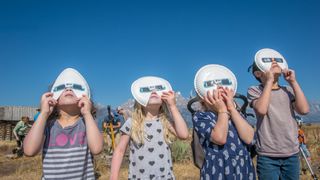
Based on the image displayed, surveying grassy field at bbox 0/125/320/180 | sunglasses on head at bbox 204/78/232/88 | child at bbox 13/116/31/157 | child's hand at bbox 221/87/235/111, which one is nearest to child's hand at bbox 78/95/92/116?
sunglasses on head at bbox 204/78/232/88

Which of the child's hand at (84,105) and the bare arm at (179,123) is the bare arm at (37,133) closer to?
the child's hand at (84,105)

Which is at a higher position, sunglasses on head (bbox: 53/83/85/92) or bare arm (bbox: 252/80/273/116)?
sunglasses on head (bbox: 53/83/85/92)

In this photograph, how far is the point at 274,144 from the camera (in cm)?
300

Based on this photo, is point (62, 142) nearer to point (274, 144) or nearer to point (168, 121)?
point (168, 121)

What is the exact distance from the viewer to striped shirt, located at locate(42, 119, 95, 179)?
8.18 feet

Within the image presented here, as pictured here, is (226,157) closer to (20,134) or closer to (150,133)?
(150,133)

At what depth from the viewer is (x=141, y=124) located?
288 cm

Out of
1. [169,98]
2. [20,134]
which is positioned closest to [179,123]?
[169,98]

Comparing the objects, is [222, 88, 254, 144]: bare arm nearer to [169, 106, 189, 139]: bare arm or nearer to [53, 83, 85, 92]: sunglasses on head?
[169, 106, 189, 139]: bare arm

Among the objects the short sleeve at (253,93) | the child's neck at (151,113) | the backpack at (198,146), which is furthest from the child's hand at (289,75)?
the child's neck at (151,113)

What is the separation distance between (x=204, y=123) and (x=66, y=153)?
1026 millimetres

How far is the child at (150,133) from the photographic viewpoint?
2.75 m

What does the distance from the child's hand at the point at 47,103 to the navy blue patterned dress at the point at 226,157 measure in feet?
3.52

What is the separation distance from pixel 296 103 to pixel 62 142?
197 centimetres
